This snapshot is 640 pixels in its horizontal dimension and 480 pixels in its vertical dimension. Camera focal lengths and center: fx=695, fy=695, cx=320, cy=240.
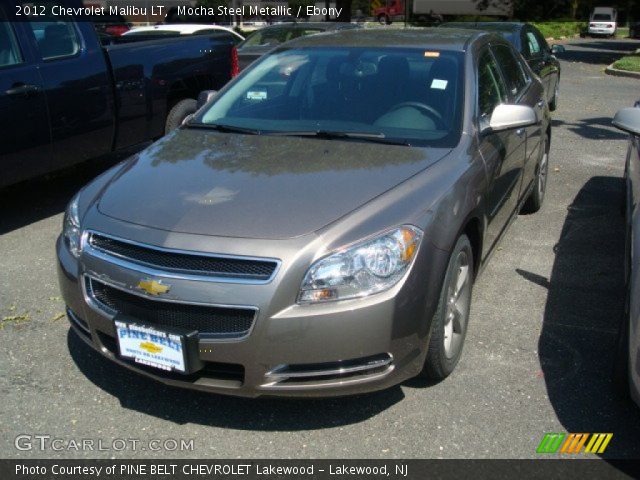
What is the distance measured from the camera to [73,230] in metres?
3.31

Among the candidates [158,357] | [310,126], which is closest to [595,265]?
[310,126]

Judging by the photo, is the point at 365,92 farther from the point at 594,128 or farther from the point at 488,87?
the point at 594,128

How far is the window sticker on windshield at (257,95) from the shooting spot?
437 centimetres

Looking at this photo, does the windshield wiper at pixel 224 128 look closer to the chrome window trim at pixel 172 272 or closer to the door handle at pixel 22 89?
the chrome window trim at pixel 172 272

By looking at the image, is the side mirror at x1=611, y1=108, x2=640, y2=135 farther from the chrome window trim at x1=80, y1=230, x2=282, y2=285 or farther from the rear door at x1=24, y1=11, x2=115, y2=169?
the rear door at x1=24, y1=11, x2=115, y2=169

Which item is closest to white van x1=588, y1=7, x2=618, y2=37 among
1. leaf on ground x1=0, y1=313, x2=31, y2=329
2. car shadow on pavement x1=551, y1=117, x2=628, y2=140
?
car shadow on pavement x1=551, y1=117, x2=628, y2=140

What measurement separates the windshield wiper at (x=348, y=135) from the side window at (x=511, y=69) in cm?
149

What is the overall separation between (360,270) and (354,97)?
5.18 ft

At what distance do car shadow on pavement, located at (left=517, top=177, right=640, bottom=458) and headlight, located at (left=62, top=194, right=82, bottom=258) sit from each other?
7.71 ft

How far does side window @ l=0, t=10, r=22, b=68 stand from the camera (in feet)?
18.1

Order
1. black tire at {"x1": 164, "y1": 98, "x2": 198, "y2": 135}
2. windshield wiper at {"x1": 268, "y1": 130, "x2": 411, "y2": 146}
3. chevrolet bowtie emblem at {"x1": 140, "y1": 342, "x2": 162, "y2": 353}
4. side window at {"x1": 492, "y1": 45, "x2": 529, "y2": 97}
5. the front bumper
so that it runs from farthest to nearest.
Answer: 1. black tire at {"x1": 164, "y1": 98, "x2": 198, "y2": 135}
2. side window at {"x1": 492, "y1": 45, "x2": 529, "y2": 97}
3. windshield wiper at {"x1": 268, "y1": 130, "x2": 411, "y2": 146}
4. chevrolet bowtie emblem at {"x1": 140, "y1": 342, "x2": 162, "y2": 353}
5. the front bumper

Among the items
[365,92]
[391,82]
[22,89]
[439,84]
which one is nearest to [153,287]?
[365,92]

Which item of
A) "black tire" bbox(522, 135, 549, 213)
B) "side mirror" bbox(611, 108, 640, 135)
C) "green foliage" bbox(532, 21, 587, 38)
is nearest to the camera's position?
"side mirror" bbox(611, 108, 640, 135)

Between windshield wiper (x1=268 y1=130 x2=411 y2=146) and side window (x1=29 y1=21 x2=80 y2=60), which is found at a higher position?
side window (x1=29 y1=21 x2=80 y2=60)
